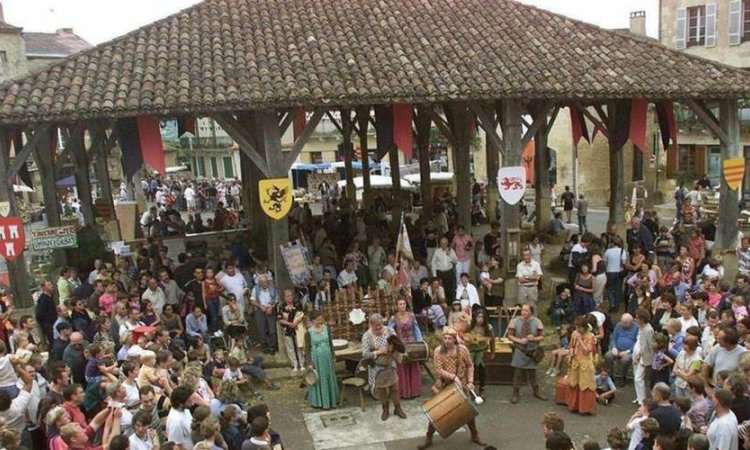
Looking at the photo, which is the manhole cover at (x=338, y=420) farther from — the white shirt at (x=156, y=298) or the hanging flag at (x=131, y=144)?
the hanging flag at (x=131, y=144)

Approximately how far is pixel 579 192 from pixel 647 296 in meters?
19.1

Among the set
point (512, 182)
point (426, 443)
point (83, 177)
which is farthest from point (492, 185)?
point (426, 443)

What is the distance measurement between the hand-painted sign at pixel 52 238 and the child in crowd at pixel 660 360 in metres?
8.96

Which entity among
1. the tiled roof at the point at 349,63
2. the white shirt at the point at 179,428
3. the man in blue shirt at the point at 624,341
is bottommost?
the man in blue shirt at the point at 624,341

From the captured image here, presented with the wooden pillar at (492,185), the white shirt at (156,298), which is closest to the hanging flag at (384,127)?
the white shirt at (156,298)

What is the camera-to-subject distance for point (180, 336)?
33.1 feet

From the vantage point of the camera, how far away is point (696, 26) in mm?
25547

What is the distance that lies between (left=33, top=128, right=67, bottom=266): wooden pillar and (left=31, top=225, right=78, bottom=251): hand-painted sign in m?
2.26

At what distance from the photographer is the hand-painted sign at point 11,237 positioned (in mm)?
10797

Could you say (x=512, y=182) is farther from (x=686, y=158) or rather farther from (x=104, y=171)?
(x=686, y=158)

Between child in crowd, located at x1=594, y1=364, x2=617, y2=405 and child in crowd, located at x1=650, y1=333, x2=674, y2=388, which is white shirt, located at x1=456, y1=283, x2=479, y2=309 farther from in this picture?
child in crowd, located at x1=650, y1=333, x2=674, y2=388

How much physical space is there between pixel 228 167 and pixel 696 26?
2827 cm

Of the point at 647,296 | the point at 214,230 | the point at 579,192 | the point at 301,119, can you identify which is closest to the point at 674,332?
the point at 647,296

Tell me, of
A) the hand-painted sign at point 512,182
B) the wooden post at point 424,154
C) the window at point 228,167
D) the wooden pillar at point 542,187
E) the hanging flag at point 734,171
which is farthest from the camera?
the window at point 228,167
